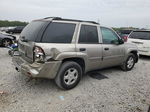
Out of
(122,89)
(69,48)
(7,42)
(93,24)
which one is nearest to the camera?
(69,48)

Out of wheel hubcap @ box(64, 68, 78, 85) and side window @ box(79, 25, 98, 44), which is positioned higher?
side window @ box(79, 25, 98, 44)

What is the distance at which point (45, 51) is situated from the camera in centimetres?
304

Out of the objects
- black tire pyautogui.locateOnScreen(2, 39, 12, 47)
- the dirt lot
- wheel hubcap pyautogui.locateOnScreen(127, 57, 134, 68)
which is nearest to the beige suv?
the dirt lot

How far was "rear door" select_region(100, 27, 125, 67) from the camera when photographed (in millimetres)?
4340

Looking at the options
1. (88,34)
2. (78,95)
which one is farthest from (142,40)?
(78,95)

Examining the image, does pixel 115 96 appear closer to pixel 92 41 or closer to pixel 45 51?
pixel 92 41

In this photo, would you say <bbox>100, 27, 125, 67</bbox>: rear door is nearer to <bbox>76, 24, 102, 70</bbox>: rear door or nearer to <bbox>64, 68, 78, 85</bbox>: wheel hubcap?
<bbox>76, 24, 102, 70</bbox>: rear door

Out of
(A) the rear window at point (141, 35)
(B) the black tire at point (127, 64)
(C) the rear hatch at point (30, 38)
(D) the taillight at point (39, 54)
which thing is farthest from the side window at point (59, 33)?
(A) the rear window at point (141, 35)

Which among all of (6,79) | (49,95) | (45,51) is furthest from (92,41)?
(6,79)

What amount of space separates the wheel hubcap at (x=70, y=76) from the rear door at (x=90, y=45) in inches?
19.7

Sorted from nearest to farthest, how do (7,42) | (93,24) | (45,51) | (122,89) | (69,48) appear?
(45,51), (69,48), (122,89), (93,24), (7,42)

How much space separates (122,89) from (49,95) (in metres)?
1.96

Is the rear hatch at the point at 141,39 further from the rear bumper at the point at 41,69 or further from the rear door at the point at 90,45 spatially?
the rear bumper at the point at 41,69

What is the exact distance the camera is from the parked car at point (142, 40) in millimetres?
Answer: 7406
